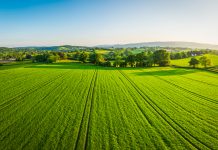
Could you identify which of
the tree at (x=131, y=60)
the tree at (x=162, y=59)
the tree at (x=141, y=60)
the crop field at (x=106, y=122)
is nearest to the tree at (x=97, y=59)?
the tree at (x=131, y=60)

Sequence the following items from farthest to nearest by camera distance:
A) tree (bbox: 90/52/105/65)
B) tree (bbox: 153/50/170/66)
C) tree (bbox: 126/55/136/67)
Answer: tree (bbox: 90/52/105/65) < tree (bbox: 153/50/170/66) < tree (bbox: 126/55/136/67)

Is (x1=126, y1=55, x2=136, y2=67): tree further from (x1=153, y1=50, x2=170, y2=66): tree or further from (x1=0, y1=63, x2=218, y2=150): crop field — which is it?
(x1=0, y1=63, x2=218, y2=150): crop field

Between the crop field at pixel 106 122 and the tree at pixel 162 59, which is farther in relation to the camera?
the tree at pixel 162 59

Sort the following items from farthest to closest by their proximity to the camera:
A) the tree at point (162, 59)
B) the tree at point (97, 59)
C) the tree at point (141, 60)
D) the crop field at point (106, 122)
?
the tree at point (97, 59), the tree at point (162, 59), the tree at point (141, 60), the crop field at point (106, 122)

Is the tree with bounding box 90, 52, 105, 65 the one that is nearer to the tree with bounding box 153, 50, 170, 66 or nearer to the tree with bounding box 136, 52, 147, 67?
the tree with bounding box 136, 52, 147, 67

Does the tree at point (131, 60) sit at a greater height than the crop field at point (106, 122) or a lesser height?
greater

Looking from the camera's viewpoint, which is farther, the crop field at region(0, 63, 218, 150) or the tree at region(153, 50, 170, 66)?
the tree at region(153, 50, 170, 66)

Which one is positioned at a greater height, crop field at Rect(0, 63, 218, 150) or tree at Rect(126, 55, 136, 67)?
tree at Rect(126, 55, 136, 67)

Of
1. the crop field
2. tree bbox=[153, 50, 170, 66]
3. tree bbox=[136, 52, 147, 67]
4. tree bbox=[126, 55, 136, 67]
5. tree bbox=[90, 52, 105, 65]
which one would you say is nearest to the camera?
the crop field

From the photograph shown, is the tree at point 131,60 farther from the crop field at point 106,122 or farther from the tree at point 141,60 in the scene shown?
the crop field at point 106,122

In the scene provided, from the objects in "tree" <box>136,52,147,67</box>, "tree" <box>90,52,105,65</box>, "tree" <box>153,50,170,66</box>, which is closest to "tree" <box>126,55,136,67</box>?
"tree" <box>136,52,147,67</box>

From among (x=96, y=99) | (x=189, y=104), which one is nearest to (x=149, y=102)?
(x=189, y=104)
